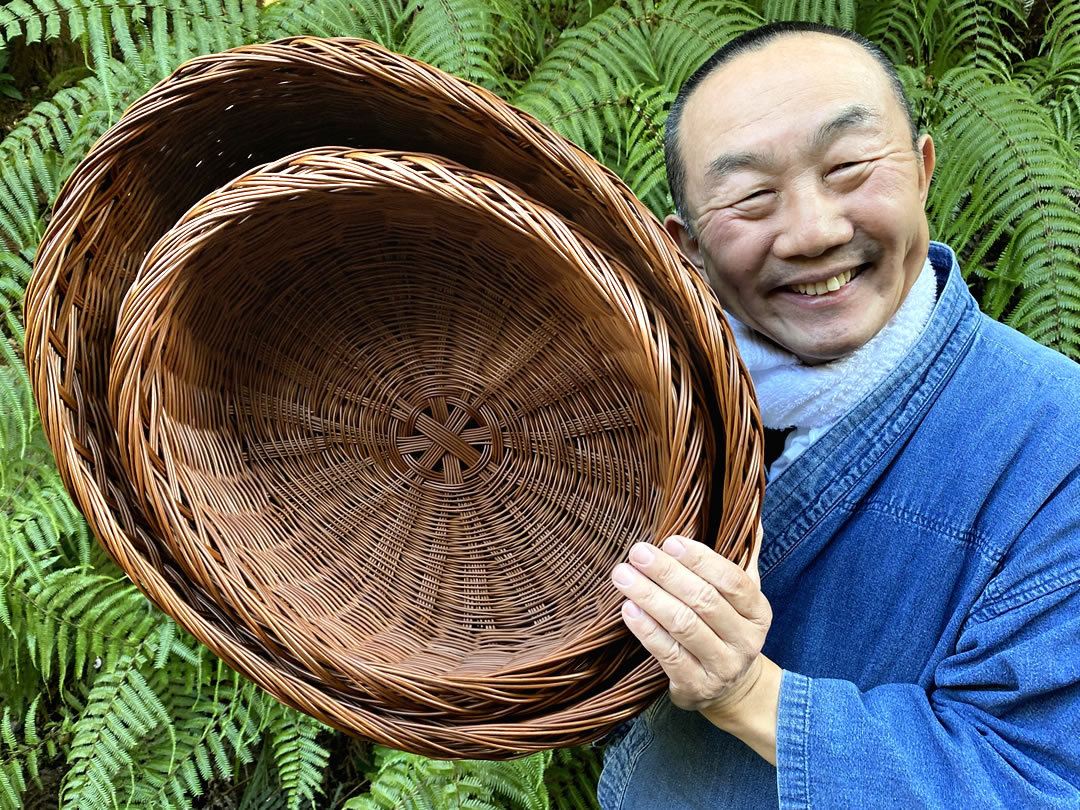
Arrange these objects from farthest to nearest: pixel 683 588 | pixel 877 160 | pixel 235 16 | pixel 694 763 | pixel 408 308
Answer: pixel 235 16, pixel 408 308, pixel 694 763, pixel 877 160, pixel 683 588

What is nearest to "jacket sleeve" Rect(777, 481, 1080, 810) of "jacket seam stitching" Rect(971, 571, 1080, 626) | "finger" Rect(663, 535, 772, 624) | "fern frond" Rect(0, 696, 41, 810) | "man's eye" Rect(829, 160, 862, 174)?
"jacket seam stitching" Rect(971, 571, 1080, 626)

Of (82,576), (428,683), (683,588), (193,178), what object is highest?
(193,178)

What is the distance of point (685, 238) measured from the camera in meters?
0.78

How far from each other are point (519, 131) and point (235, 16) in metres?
0.80

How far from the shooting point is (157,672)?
124 centimetres

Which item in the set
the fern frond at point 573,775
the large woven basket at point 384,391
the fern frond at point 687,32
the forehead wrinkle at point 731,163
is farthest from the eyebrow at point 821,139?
the fern frond at point 573,775

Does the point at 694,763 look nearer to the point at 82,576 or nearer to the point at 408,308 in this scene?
the point at 408,308

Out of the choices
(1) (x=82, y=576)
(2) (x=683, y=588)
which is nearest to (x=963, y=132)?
(2) (x=683, y=588)

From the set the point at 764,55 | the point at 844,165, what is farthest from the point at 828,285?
the point at 764,55

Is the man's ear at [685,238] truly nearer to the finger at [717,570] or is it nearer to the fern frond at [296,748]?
the finger at [717,570]

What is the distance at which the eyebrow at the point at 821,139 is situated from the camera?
2.12 ft

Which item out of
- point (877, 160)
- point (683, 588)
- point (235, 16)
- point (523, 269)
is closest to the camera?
point (683, 588)

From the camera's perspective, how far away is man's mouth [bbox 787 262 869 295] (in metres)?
0.70

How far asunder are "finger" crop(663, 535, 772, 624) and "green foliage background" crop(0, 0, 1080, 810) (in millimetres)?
694
